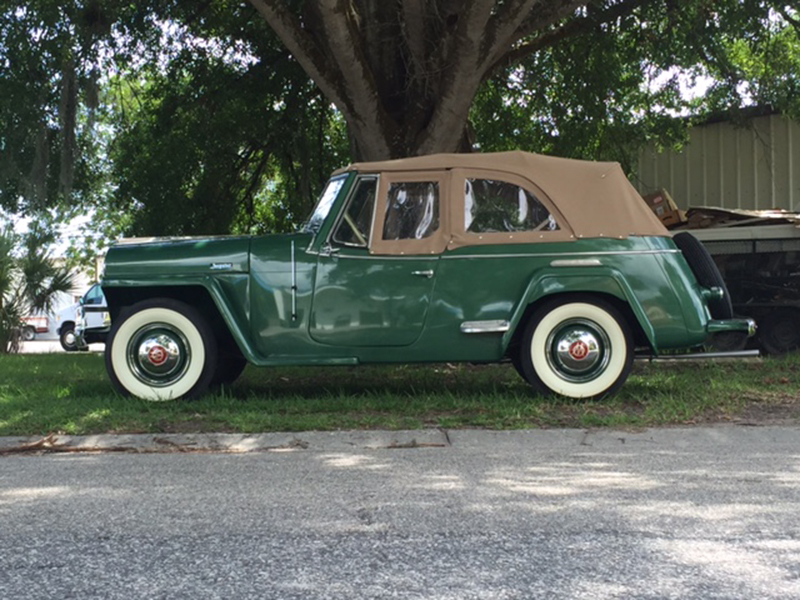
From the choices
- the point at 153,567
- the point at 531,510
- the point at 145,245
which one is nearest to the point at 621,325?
the point at 531,510

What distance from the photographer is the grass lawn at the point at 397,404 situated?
21.9 ft

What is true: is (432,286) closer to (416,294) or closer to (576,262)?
(416,294)

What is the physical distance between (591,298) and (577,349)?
46 cm

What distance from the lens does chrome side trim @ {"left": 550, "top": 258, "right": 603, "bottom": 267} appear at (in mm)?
7477

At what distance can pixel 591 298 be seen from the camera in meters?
7.59

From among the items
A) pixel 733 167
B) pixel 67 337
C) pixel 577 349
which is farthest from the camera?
pixel 67 337

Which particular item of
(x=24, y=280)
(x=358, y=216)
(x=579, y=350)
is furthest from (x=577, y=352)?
(x=24, y=280)

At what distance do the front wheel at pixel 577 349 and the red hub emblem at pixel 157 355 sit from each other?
3088mm

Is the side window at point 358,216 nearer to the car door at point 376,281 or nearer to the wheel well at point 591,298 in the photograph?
the car door at point 376,281

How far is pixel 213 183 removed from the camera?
17.2 m

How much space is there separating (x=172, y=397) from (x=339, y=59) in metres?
4.47

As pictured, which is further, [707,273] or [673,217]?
[673,217]

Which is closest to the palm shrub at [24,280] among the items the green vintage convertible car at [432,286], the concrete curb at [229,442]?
the green vintage convertible car at [432,286]

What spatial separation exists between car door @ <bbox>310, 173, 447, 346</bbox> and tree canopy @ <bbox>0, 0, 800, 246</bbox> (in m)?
3.15
